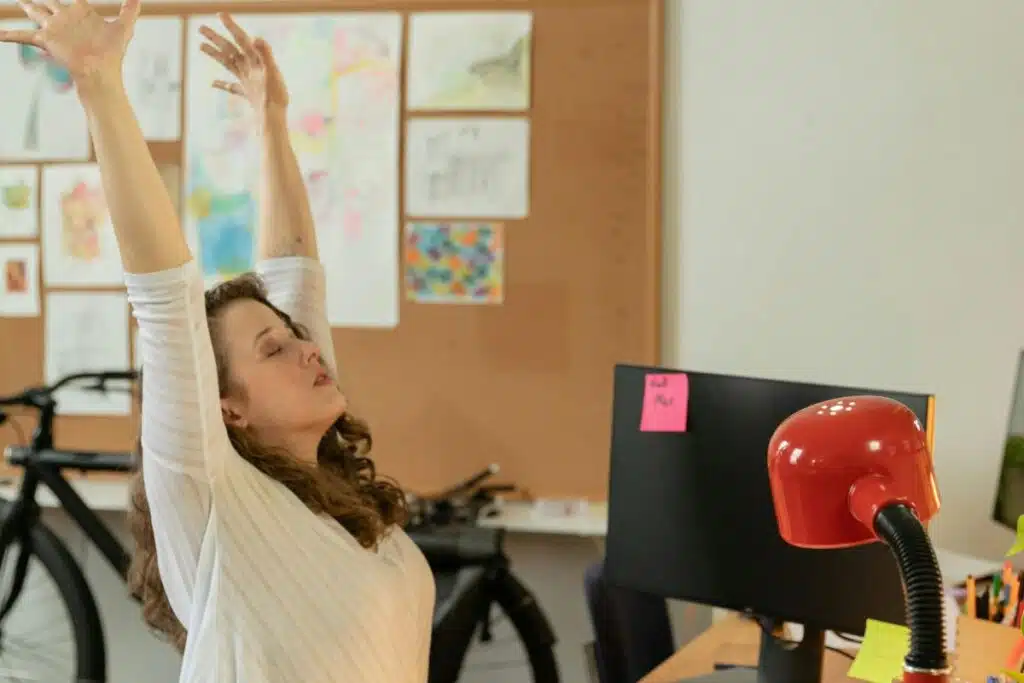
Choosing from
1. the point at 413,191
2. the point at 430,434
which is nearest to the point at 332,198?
the point at 413,191

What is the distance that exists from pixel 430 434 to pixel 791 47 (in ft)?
3.93

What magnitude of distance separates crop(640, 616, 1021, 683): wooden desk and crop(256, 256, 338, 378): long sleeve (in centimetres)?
72

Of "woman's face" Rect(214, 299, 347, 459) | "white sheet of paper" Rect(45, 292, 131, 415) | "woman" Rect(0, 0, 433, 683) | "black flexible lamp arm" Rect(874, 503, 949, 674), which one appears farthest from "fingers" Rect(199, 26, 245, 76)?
"black flexible lamp arm" Rect(874, 503, 949, 674)

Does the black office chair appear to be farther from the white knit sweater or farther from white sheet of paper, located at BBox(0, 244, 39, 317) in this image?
white sheet of paper, located at BBox(0, 244, 39, 317)

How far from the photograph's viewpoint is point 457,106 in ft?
7.29

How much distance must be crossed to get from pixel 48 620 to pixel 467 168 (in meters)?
1.67

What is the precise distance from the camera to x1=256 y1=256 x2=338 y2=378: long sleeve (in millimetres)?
1528

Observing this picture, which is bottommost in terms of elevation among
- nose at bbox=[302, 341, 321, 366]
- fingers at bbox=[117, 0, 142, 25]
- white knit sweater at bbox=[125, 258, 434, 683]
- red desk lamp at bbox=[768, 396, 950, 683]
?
white knit sweater at bbox=[125, 258, 434, 683]

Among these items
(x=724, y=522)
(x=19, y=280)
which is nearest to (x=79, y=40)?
(x=724, y=522)

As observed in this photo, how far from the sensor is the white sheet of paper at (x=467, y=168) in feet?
7.25

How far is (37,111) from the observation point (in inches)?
94.8

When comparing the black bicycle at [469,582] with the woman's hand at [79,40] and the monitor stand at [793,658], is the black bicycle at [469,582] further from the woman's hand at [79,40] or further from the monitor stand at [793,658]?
the woman's hand at [79,40]

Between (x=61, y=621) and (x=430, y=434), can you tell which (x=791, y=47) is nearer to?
(x=430, y=434)

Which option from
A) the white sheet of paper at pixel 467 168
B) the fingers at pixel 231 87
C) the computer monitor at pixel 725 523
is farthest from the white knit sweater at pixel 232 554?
the white sheet of paper at pixel 467 168
